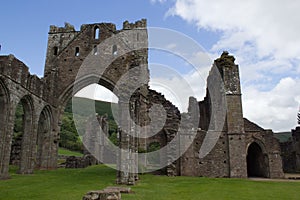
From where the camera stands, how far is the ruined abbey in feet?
43.0

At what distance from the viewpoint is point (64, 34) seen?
75.8 feet

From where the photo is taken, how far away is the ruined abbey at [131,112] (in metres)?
13.1

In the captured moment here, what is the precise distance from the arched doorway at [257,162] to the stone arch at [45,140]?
49.8ft

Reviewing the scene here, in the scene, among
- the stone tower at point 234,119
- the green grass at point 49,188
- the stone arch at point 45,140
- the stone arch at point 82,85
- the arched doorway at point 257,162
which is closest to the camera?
the green grass at point 49,188

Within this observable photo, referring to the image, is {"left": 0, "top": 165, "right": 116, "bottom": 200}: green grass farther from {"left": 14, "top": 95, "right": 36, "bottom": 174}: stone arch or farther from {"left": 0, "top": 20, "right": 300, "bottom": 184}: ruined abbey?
{"left": 14, "top": 95, "right": 36, "bottom": 174}: stone arch

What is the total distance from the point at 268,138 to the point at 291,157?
9.28 meters

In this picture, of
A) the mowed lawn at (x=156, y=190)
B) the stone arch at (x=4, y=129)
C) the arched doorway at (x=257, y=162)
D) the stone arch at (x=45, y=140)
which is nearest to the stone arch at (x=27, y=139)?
the stone arch at (x=4, y=129)

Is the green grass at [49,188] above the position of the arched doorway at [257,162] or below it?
below

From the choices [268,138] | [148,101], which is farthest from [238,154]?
[148,101]

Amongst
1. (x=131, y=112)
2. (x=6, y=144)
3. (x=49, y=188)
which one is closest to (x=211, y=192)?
(x=131, y=112)

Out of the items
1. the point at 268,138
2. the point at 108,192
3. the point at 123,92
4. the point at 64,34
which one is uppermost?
the point at 64,34

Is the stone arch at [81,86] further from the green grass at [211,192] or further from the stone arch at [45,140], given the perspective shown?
the green grass at [211,192]

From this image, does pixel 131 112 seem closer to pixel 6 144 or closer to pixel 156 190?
pixel 156 190

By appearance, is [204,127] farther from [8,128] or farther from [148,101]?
[8,128]
